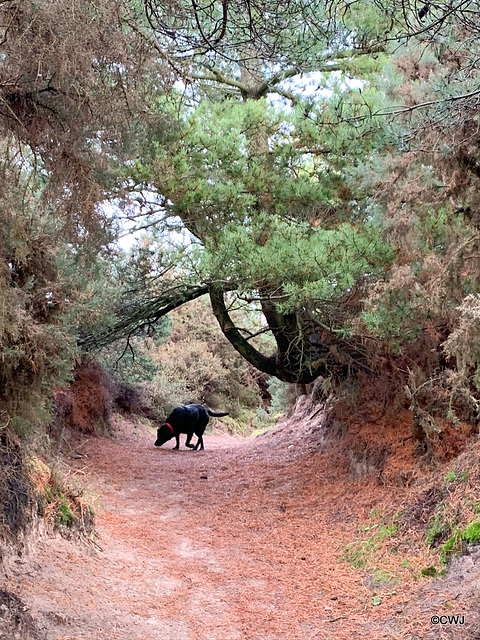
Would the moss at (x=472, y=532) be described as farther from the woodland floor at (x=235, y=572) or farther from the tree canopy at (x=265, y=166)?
the tree canopy at (x=265, y=166)

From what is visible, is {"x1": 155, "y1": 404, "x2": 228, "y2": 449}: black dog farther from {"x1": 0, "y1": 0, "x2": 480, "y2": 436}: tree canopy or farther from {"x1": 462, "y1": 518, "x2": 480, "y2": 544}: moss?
{"x1": 462, "y1": 518, "x2": 480, "y2": 544}: moss

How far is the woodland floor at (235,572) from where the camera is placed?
3277 mm

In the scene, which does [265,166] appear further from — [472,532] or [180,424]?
[180,424]

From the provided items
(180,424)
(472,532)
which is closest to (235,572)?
(472,532)

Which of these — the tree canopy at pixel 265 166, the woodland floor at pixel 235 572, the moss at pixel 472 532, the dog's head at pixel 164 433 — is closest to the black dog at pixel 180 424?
the dog's head at pixel 164 433

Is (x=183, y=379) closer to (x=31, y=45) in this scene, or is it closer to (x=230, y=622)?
(x=230, y=622)

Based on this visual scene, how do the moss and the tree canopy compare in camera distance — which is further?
the moss

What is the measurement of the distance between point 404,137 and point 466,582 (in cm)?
350

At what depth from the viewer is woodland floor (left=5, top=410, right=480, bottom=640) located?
10.8 ft

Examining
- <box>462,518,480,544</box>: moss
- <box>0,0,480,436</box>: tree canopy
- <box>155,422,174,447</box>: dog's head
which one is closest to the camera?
<box>0,0,480,436</box>: tree canopy

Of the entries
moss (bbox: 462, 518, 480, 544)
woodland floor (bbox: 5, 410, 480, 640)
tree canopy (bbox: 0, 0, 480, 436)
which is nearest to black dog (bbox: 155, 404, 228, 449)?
woodland floor (bbox: 5, 410, 480, 640)

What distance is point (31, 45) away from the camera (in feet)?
8.36

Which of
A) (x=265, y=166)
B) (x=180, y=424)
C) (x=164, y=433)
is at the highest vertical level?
(x=265, y=166)

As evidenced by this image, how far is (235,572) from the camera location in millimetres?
4516
